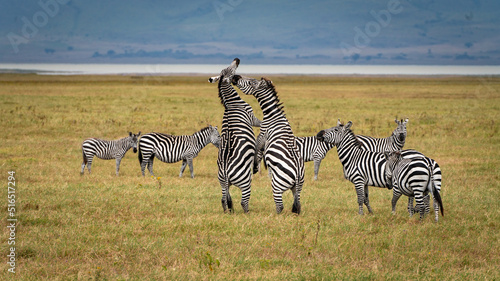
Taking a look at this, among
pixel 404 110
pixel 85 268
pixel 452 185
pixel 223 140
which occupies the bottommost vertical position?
pixel 85 268

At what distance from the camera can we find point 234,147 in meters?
9.64

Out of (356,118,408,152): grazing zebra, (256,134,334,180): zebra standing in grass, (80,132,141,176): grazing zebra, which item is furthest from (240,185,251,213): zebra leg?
(80,132,141,176): grazing zebra

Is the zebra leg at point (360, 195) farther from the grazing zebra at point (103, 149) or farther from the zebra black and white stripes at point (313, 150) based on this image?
the grazing zebra at point (103, 149)

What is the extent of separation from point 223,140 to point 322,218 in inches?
94.6

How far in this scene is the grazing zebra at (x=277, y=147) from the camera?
9266 mm

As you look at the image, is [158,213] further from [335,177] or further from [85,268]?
[335,177]

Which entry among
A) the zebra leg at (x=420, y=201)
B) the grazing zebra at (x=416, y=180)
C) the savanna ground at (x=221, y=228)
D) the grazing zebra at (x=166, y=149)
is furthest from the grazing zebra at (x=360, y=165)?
the grazing zebra at (x=166, y=149)

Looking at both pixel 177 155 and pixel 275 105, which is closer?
pixel 275 105

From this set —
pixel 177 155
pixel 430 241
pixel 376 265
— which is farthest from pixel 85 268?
pixel 177 155

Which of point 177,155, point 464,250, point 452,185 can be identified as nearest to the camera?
point 464,250

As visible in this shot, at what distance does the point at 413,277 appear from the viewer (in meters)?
6.62

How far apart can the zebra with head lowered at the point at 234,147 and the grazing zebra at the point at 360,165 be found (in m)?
2.22

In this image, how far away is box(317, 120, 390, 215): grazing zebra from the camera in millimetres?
10234

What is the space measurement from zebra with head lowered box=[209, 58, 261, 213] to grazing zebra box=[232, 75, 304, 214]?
0.91 ft
